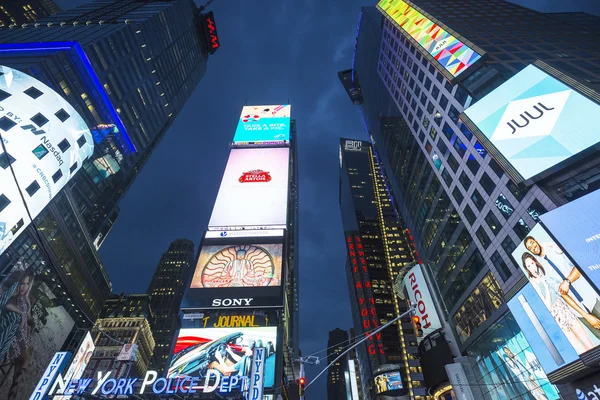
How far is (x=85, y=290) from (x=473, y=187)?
61.2m

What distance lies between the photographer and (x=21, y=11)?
81.1 metres

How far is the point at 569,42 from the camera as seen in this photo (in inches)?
1674

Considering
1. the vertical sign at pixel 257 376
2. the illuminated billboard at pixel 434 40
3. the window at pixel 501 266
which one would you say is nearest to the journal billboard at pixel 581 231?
the window at pixel 501 266

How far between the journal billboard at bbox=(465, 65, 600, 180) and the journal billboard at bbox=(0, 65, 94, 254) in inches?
1686

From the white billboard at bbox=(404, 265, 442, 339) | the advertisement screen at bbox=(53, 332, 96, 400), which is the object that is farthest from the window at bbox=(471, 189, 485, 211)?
the advertisement screen at bbox=(53, 332, 96, 400)

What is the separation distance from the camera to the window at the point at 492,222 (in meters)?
30.0

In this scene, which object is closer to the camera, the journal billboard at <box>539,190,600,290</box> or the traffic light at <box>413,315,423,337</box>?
the journal billboard at <box>539,190,600,290</box>

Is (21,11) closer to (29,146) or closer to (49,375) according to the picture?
(29,146)

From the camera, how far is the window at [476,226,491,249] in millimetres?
31416

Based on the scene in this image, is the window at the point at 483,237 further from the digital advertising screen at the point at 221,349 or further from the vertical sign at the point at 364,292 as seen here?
the vertical sign at the point at 364,292

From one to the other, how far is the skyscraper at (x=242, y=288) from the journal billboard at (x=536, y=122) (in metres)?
22.3

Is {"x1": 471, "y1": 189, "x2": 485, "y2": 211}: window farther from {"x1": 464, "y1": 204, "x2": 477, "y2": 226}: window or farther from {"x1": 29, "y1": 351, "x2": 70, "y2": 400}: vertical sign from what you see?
{"x1": 29, "y1": 351, "x2": 70, "y2": 400}: vertical sign

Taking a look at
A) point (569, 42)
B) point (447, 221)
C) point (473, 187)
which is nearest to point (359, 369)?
point (447, 221)

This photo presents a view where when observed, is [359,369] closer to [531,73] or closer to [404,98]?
[404,98]
